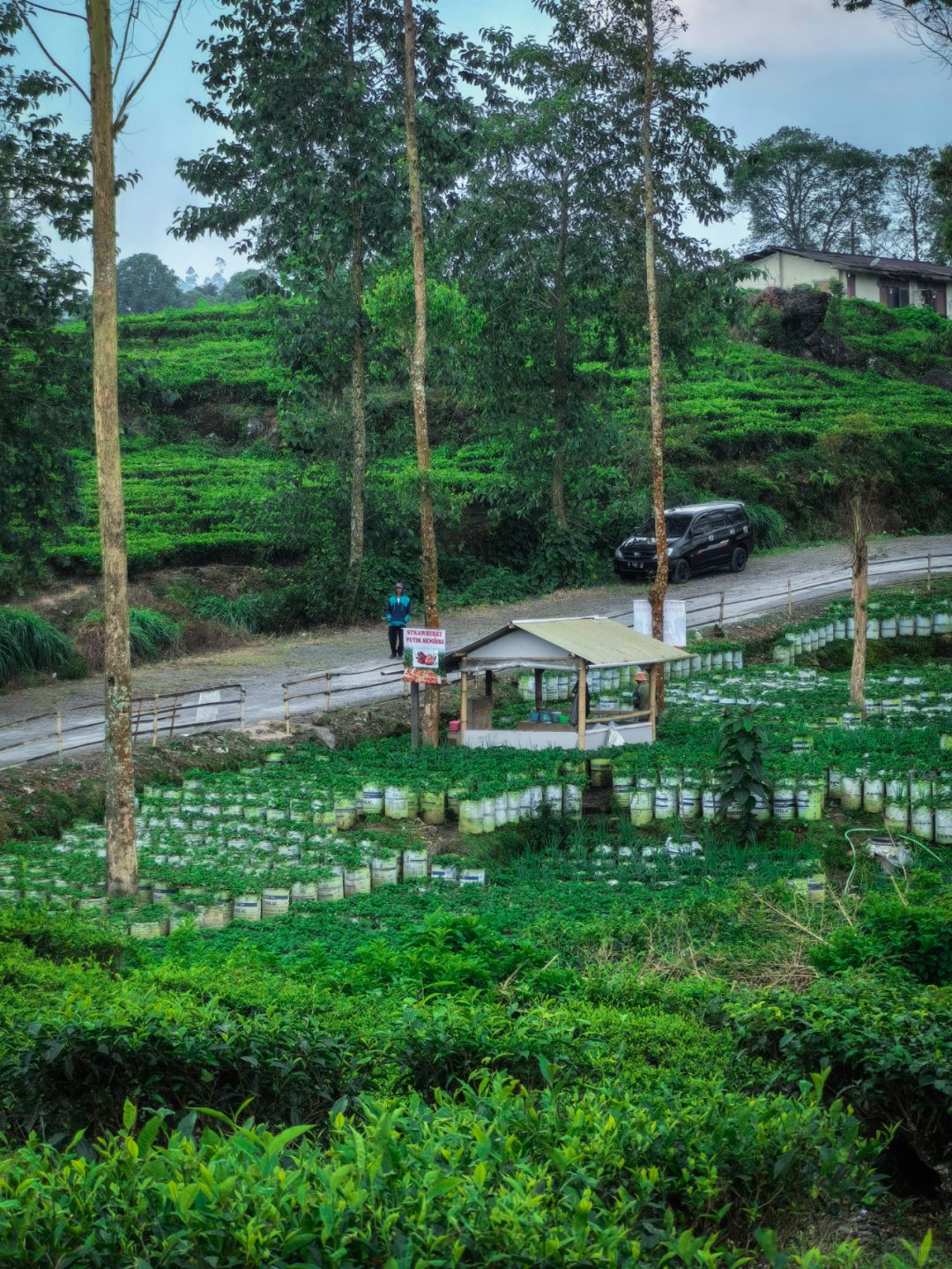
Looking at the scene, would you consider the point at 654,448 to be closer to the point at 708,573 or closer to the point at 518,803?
the point at 518,803

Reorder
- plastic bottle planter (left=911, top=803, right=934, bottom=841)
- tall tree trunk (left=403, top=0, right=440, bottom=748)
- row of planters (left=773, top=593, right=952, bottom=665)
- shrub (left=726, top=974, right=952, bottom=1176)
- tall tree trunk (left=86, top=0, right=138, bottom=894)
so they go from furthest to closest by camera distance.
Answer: row of planters (left=773, top=593, right=952, bottom=665) < tall tree trunk (left=403, top=0, right=440, bottom=748) < plastic bottle planter (left=911, top=803, right=934, bottom=841) < tall tree trunk (left=86, top=0, right=138, bottom=894) < shrub (left=726, top=974, right=952, bottom=1176)

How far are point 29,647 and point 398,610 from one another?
21.0ft

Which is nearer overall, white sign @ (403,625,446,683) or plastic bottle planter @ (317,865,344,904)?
plastic bottle planter @ (317,865,344,904)

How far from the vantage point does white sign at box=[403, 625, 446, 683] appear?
17781 millimetres

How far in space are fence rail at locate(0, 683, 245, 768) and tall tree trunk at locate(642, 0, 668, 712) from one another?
6686 millimetres

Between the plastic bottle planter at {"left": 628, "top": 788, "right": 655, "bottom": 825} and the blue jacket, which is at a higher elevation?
the blue jacket

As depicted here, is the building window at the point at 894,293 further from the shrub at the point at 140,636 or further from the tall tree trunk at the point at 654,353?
the shrub at the point at 140,636

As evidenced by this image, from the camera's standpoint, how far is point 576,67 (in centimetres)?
2136

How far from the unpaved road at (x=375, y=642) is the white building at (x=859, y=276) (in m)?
22.5

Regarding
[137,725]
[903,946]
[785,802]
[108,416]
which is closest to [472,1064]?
[903,946]

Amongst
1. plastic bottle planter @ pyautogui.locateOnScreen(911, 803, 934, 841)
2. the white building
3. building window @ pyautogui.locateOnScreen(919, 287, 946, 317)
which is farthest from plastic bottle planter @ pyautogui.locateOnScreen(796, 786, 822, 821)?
building window @ pyautogui.locateOnScreen(919, 287, 946, 317)

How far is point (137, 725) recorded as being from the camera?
1794 centimetres

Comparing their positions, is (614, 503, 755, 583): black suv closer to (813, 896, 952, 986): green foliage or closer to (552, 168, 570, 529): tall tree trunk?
(552, 168, 570, 529): tall tree trunk

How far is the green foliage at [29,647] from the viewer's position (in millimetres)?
21656
